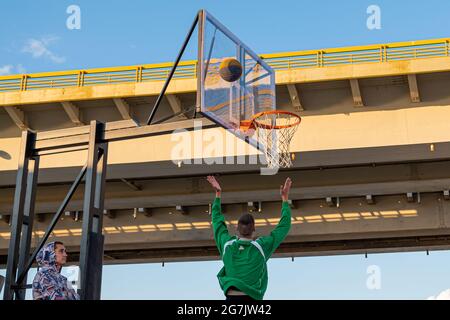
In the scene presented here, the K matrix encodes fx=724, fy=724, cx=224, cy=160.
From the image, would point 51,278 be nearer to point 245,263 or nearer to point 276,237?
point 245,263

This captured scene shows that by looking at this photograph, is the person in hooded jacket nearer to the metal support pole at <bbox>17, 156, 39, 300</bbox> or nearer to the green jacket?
the green jacket

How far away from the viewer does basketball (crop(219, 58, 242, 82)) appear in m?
12.7

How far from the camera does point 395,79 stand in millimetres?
20234

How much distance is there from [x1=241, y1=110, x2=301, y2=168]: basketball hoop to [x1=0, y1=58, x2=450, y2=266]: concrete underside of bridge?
2.26 metres

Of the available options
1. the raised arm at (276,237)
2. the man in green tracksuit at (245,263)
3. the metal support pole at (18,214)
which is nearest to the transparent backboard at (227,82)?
the metal support pole at (18,214)

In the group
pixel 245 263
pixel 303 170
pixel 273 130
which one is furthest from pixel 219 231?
pixel 303 170

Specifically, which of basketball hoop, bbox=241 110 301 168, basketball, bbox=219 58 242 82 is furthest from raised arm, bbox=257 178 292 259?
basketball hoop, bbox=241 110 301 168

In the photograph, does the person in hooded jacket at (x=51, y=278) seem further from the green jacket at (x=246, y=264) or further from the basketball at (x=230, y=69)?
the basketball at (x=230, y=69)

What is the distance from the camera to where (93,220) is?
10.6 m

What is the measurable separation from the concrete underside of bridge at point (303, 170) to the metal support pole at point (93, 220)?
19.0ft

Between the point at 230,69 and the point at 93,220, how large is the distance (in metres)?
3.97

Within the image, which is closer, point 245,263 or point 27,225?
point 245,263
